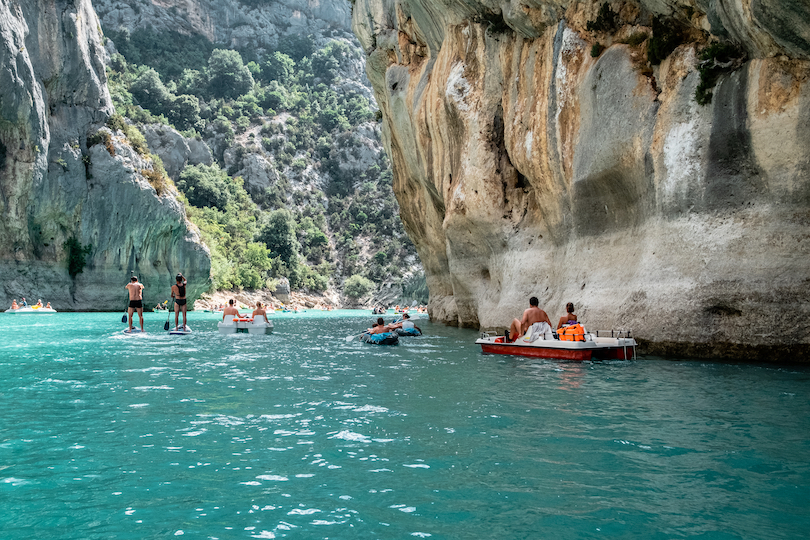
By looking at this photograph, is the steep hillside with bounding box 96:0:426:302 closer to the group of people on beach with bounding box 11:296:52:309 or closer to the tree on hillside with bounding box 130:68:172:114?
the tree on hillside with bounding box 130:68:172:114

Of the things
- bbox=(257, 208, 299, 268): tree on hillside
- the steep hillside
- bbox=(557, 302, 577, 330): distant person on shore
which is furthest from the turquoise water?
bbox=(257, 208, 299, 268): tree on hillside

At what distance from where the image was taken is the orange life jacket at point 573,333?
14000mm

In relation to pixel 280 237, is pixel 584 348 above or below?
below

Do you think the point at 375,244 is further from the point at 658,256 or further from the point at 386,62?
the point at 658,256

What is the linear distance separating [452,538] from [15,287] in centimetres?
5209

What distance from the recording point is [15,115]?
146ft

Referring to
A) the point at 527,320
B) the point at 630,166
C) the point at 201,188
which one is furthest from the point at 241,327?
the point at 201,188

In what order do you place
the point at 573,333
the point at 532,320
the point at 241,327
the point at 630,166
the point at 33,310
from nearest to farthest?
the point at 573,333 < the point at 532,320 < the point at 630,166 < the point at 241,327 < the point at 33,310

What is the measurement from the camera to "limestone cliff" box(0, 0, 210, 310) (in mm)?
45344

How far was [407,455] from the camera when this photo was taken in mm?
5902

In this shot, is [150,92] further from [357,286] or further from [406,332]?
[406,332]

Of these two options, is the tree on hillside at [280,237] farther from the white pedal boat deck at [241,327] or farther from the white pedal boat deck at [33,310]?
the white pedal boat deck at [241,327]

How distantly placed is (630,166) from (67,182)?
156 ft

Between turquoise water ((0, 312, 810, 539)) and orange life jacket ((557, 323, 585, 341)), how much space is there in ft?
7.88
